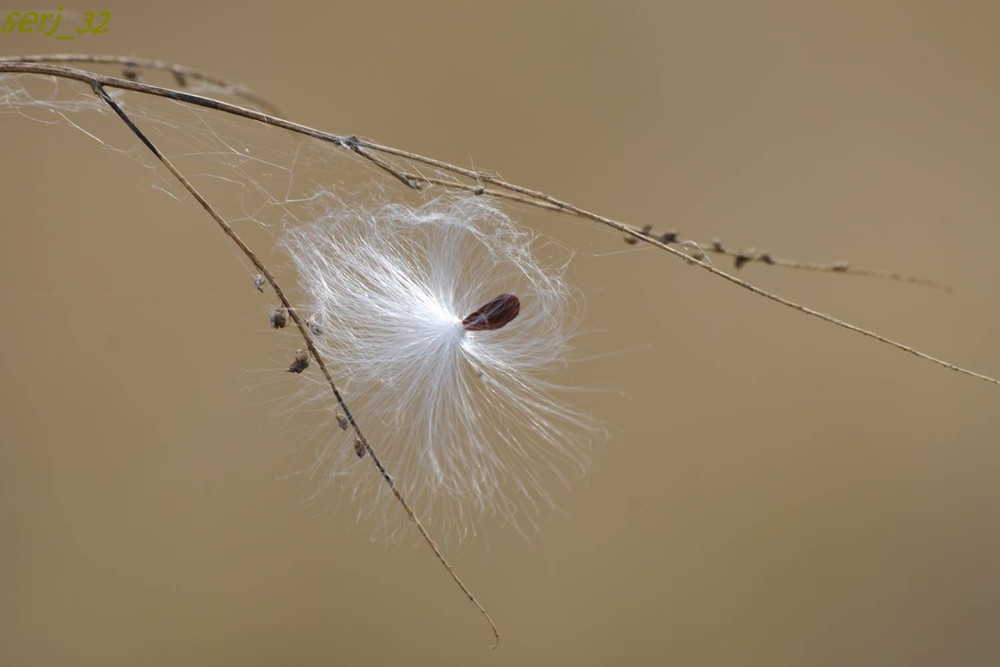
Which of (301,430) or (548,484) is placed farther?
(548,484)

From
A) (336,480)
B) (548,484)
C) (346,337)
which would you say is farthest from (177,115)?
(548,484)

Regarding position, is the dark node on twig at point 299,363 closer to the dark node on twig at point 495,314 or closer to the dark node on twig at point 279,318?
the dark node on twig at point 279,318


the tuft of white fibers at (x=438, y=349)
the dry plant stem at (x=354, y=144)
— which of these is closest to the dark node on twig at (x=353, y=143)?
the dry plant stem at (x=354, y=144)

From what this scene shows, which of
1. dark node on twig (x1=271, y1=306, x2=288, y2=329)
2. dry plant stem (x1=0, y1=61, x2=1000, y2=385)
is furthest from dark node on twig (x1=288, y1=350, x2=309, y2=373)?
dry plant stem (x1=0, y1=61, x2=1000, y2=385)

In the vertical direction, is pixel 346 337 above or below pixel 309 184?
below

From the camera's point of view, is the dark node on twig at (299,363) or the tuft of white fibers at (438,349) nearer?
the dark node on twig at (299,363)

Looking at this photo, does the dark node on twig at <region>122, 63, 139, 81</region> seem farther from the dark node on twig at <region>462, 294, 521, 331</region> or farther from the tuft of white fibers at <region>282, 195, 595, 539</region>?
the dark node on twig at <region>462, 294, 521, 331</region>

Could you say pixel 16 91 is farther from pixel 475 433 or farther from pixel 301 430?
pixel 475 433

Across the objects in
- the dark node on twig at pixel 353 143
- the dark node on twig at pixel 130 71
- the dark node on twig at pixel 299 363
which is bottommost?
the dark node on twig at pixel 299 363
